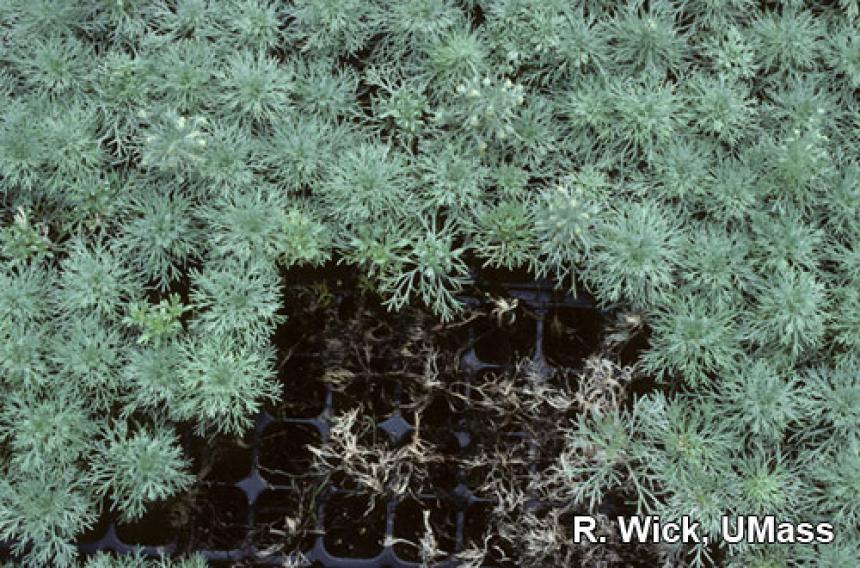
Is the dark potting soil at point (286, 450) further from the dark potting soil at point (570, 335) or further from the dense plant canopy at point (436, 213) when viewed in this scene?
the dark potting soil at point (570, 335)

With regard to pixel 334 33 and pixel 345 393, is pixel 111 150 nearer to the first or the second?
pixel 334 33

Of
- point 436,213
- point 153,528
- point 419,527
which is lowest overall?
point 153,528

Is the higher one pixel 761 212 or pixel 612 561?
pixel 761 212

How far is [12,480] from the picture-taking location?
321cm

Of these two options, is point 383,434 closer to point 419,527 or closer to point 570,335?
point 419,527

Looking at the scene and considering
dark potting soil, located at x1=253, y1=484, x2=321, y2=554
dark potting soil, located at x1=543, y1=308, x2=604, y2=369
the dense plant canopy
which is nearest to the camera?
the dense plant canopy

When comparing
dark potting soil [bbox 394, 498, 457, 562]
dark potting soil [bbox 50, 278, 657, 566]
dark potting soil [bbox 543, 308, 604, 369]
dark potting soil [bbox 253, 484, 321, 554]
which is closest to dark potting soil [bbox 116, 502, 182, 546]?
dark potting soil [bbox 50, 278, 657, 566]

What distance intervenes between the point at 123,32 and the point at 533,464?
2.14 metres

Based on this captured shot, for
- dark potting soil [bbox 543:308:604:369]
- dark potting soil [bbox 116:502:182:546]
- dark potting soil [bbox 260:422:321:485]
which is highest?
dark potting soil [bbox 543:308:604:369]

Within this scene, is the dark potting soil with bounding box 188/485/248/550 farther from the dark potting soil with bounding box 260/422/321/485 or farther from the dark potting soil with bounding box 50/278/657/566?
the dark potting soil with bounding box 260/422/321/485

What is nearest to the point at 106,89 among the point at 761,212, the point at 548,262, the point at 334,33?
the point at 334,33

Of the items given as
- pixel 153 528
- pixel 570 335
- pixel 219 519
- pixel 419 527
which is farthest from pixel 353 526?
pixel 570 335

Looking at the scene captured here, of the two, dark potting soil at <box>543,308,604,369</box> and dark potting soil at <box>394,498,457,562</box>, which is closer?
dark potting soil at <box>394,498,457,562</box>

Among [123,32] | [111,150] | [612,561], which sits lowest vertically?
[612,561]
